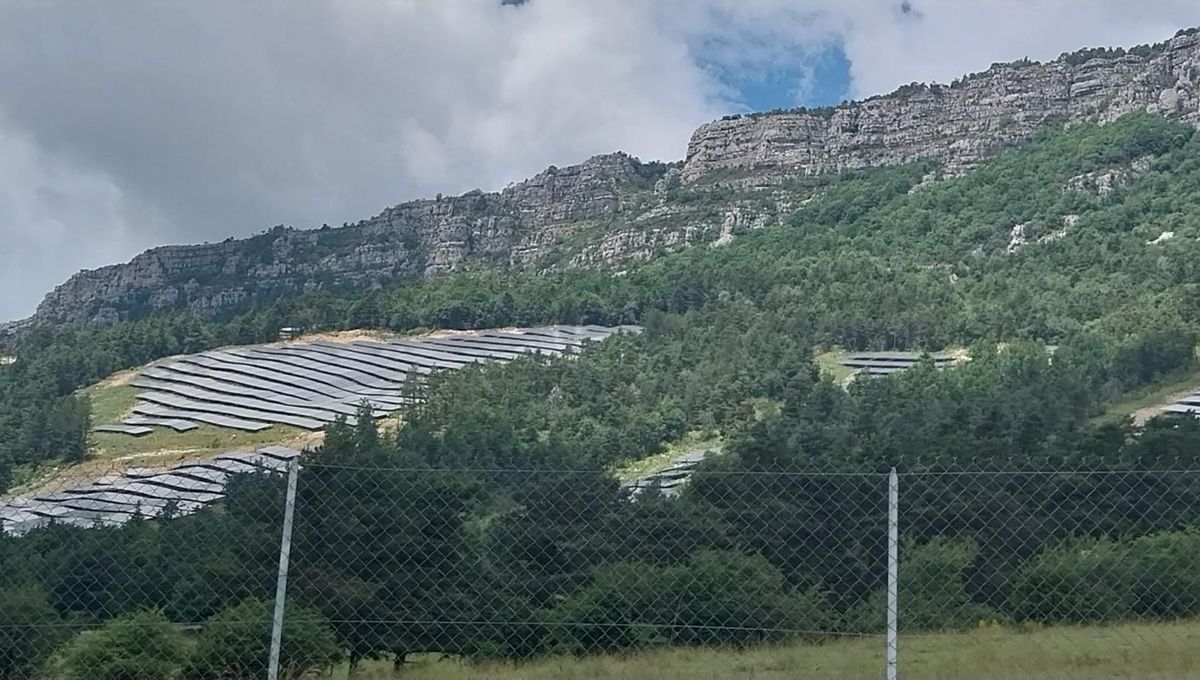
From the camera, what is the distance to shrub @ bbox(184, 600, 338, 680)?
6797mm

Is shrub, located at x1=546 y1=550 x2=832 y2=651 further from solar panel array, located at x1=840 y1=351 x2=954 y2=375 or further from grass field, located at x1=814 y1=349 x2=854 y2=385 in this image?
grass field, located at x1=814 y1=349 x2=854 y2=385

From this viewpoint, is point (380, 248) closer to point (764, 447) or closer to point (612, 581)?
point (764, 447)

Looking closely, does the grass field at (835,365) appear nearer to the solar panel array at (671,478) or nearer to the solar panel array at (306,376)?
the solar panel array at (671,478)

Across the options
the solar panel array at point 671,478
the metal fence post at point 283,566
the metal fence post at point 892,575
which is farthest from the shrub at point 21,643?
the solar panel array at point 671,478

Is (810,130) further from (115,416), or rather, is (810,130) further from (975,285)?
(115,416)

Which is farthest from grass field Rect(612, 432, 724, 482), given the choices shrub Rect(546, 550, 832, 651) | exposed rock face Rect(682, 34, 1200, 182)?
exposed rock face Rect(682, 34, 1200, 182)

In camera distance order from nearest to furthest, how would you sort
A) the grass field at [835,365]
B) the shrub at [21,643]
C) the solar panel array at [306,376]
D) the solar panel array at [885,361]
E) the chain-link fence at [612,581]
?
the shrub at [21,643] → the chain-link fence at [612,581] → the solar panel array at [885,361] → the grass field at [835,365] → the solar panel array at [306,376]

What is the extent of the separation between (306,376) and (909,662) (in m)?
58.9

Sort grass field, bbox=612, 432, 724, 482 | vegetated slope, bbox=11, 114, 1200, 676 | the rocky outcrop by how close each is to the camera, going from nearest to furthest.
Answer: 1. vegetated slope, bbox=11, 114, 1200, 676
2. grass field, bbox=612, 432, 724, 482
3. the rocky outcrop

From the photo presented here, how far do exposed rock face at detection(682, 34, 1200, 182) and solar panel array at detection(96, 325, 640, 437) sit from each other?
58.6m

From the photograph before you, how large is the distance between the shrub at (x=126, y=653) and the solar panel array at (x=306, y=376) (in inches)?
1660

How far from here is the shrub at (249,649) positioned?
6.80m

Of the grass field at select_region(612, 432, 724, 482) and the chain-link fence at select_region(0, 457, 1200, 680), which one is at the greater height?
the grass field at select_region(612, 432, 724, 482)

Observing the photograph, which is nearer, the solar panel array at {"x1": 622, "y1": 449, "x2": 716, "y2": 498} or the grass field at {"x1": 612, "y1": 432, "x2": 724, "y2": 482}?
the solar panel array at {"x1": 622, "y1": 449, "x2": 716, "y2": 498}
